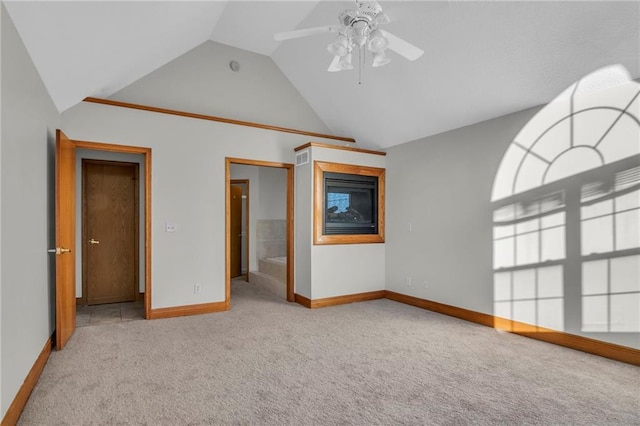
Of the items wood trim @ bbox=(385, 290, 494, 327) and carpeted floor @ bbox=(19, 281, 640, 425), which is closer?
carpeted floor @ bbox=(19, 281, 640, 425)

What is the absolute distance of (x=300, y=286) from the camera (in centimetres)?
511

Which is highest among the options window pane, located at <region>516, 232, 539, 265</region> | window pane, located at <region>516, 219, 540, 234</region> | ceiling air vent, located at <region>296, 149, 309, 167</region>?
ceiling air vent, located at <region>296, 149, 309, 167</region>

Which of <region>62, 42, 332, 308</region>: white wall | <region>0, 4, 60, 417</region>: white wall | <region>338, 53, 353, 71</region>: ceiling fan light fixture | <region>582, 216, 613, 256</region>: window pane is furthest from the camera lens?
<region>62, 42, 332, 308</region>: white wall

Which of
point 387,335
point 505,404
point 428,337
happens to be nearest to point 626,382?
point 505,404

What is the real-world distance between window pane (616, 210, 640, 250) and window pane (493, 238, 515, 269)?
941 millimetres

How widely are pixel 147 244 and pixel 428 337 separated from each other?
11.0 feet

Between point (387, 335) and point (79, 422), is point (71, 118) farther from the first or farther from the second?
point (387, 335)

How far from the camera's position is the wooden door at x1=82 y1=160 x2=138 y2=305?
4.99m

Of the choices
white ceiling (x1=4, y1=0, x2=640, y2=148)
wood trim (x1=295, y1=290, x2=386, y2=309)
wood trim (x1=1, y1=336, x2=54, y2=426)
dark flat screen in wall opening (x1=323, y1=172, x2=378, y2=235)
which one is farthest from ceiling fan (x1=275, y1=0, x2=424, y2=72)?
wood trim (x1=295, y1=290, x2=386, y2=309)

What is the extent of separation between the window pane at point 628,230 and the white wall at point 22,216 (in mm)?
4395

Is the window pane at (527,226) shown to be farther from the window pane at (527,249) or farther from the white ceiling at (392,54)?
the white ceiling at (392,54)

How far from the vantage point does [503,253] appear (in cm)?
390

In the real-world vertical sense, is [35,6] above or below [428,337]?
above

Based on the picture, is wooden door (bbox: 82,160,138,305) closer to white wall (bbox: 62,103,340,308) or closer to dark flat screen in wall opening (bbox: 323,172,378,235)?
white wall (bbox: 62,103,340,308)
